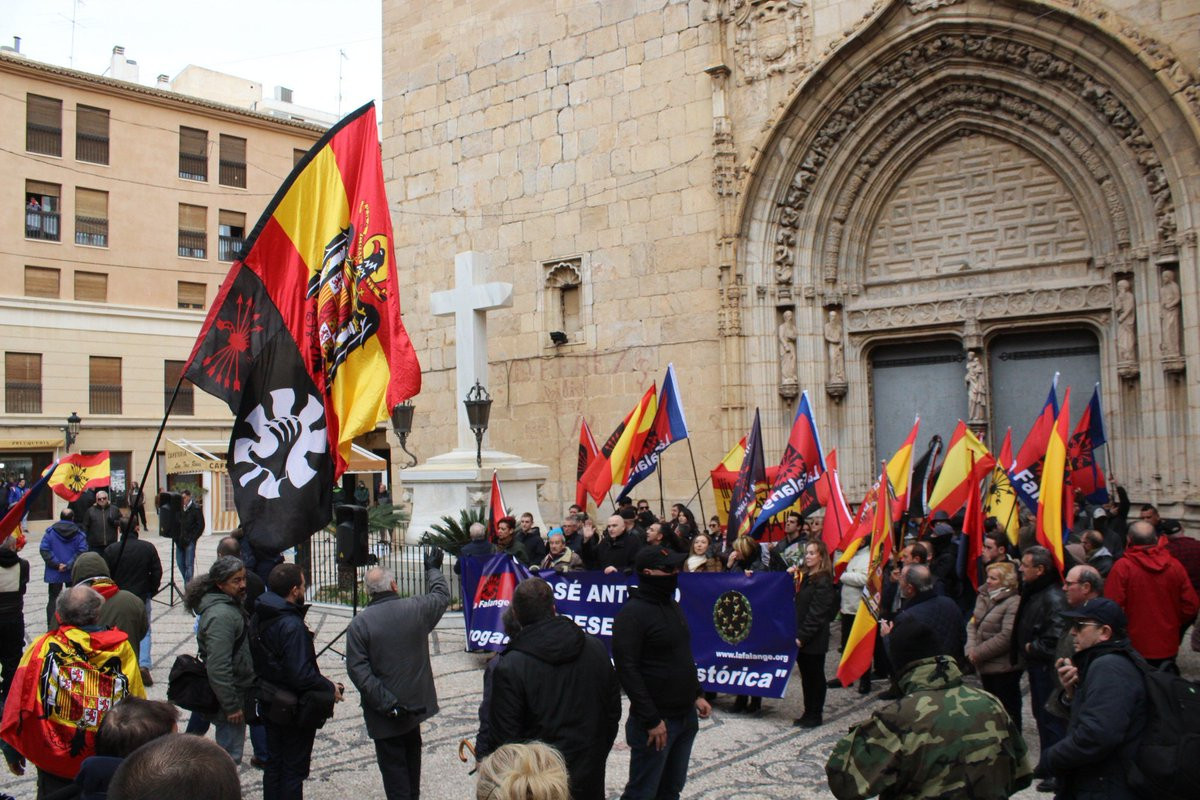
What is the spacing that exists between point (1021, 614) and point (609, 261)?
11525 millimetres

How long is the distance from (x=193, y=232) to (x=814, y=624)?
3179 cm

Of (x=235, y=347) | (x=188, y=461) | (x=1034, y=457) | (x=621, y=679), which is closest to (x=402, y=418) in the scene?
(x=1034, y=457)

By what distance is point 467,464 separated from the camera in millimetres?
14273

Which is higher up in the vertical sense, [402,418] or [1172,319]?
[1172,319]

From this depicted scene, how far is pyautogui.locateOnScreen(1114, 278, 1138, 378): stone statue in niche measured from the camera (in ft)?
43.9

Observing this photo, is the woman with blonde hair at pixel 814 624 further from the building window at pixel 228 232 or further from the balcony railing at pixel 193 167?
the balcony railing at pixel 193 167

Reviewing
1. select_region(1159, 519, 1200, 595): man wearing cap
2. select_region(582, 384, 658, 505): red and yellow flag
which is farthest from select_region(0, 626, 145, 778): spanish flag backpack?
select_region(1159, 519, 1200, 595): man wearing cap

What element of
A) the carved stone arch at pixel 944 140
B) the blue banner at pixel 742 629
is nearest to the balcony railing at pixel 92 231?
the carved stone arch at pixel 944 140

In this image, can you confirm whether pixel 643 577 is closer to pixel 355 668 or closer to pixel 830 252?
pixel 355 668

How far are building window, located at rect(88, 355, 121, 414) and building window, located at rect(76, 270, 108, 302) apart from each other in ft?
6.11

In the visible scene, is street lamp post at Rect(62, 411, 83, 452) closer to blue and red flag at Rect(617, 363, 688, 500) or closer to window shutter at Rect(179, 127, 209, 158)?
window shutter at Rect(179, 127, 209, 158)

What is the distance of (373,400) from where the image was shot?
679cm

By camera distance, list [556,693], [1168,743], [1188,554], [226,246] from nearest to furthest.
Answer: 1. [1168,743]
2. [556,693]
3. [1188,554]
4. [226,246]

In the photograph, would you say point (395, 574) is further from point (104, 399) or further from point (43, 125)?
point (43, 125)
